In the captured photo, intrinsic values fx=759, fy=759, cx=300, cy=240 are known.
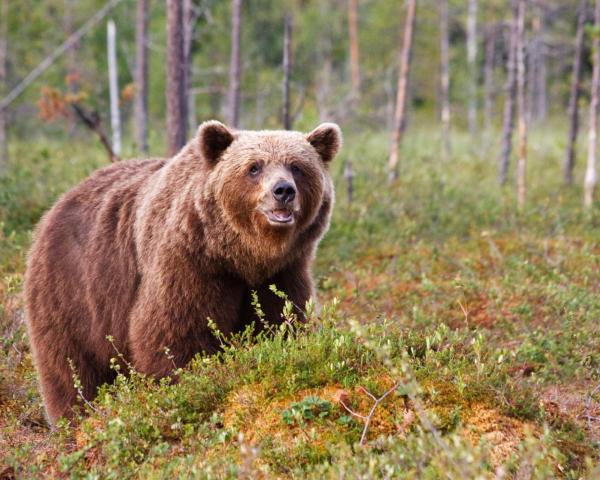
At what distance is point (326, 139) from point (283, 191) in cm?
98

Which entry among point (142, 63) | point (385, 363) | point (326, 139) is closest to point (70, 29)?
point (142, 63)

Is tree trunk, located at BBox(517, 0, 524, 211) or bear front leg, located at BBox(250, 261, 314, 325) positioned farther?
tree trunk, located at BBox(517, 0, 524, 211)

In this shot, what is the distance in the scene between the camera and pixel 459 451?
317 cm

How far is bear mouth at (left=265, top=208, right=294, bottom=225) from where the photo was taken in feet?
16.3

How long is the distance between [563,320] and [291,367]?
362 cm

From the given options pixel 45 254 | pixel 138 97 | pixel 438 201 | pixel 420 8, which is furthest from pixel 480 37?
pixel 45 254

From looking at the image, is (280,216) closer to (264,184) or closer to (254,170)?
(264,184)

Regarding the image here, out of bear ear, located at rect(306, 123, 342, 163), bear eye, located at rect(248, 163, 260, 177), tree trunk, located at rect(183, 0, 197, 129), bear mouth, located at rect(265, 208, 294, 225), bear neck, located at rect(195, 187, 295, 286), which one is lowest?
bear neck, located at rect(195, 187, 295, 286)

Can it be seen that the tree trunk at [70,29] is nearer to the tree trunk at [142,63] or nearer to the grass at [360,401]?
the tree trunk at [142,63]

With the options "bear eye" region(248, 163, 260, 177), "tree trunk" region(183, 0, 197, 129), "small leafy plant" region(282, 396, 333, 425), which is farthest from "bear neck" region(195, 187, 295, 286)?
"tree trunk" region(183, 0, 197, 129)

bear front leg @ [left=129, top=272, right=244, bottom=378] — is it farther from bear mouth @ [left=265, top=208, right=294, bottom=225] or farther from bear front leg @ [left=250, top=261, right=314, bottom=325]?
bear mouth @ [left=265, top=208, right=294, bottom=225]

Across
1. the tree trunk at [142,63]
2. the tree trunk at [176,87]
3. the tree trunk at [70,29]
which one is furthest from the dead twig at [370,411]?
the tree trunk at [70,29]

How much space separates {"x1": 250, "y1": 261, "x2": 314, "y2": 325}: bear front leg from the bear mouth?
49cm

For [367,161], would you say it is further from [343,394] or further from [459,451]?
[459,451]
